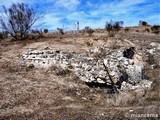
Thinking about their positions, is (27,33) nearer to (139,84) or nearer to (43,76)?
(43,76)

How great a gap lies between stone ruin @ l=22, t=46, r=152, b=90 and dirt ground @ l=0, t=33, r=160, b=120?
52 cm

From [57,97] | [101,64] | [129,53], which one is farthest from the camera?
[129,53]

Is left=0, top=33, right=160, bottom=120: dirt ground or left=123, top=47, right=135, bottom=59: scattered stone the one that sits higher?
left=123, top=47, right=135, bottom=59: scattered stone

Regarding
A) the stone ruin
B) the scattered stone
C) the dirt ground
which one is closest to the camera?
the dirt ground

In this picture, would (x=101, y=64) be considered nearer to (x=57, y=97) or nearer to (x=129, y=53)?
(x=129, y=53)

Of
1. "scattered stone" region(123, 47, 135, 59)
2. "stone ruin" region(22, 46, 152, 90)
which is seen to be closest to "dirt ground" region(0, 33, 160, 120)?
"stone ruin" region(22, 46, 152, 90)

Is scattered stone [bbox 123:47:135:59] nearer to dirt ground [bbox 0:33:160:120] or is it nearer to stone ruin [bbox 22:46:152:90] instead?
stone ruin [bbox 22:46:152:90]

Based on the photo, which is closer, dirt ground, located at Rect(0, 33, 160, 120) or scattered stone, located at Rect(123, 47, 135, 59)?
dirt ground, located at Rect(0, 33, 160, 120)

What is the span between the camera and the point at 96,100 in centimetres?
1396

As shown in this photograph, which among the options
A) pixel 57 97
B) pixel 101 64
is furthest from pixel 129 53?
pixel 57 97

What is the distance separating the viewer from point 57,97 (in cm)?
1383

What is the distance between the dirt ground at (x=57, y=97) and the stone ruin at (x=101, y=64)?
0.52 m

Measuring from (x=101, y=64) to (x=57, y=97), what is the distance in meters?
3.85

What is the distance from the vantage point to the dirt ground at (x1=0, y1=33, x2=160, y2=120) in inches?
463
